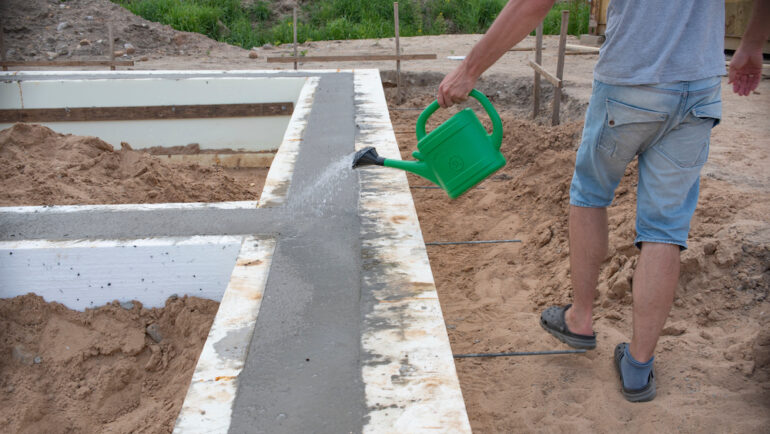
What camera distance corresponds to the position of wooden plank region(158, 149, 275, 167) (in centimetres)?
690

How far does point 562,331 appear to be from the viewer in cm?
253

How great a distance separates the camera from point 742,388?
231cm

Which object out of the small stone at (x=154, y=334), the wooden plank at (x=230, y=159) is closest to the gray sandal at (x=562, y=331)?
the small stone at (x=154, y=334)

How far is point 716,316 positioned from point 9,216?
3314mm

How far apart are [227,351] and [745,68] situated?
2154mm

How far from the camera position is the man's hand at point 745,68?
2.29 meters

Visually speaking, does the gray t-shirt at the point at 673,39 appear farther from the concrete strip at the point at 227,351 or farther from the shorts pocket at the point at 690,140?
the concrete strip at the point at 227,351

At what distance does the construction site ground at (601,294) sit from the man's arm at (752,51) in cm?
90

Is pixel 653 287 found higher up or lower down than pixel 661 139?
lower down

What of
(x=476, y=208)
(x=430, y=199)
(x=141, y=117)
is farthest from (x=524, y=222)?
(x=141, y=117)

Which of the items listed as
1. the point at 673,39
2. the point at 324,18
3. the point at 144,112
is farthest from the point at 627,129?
the point at 324,18

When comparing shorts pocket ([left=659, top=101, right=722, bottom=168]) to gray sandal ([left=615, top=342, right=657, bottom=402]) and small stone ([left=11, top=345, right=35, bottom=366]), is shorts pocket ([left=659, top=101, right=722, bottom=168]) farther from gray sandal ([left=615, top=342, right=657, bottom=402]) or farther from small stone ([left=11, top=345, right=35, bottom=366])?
small stone ([left=11, top=345, right=35, bottom=366])

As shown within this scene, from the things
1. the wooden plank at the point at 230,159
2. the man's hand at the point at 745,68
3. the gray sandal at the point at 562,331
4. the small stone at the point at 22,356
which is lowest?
the wooden plank at the point at 230,159

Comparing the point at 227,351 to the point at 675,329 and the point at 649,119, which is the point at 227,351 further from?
the point at 675,329
